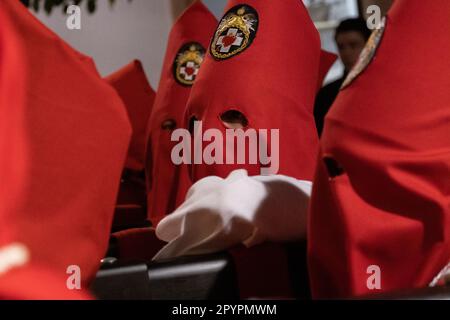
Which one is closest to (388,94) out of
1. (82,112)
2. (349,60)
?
(82,112)

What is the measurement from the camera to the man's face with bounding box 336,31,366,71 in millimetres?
1889

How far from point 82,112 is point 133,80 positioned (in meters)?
1.42

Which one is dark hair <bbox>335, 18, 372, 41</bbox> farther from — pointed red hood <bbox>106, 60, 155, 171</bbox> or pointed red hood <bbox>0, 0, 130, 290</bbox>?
pointed red hood <bbox>0, 0, 130, 290</bbox>

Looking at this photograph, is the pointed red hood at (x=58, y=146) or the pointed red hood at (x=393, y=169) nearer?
the pointed red hood at (x=58, y=146)

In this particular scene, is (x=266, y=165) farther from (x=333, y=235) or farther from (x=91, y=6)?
(x=91, y=6)

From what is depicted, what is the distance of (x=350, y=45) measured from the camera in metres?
1.91

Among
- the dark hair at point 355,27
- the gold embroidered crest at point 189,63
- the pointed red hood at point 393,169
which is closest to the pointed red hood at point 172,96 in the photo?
the gold embroidered crest at point 189,63

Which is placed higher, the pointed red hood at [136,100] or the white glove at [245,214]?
the pointed red hood at [136,100]

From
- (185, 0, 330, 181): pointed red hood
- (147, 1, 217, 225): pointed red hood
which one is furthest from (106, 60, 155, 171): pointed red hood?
(185, 0, 330, 181): pointed red hood

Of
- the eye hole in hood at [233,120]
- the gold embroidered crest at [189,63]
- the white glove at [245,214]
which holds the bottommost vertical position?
the white glove at [245,214]

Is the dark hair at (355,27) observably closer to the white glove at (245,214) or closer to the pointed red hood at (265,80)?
the pointed red hood at (265,80)

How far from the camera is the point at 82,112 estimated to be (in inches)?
21.7

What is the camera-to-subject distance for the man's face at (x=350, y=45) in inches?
74.4

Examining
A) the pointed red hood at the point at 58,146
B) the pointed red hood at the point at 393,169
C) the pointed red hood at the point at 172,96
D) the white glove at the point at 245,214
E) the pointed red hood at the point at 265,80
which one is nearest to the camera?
the pointed red hood at the point at 58,146
